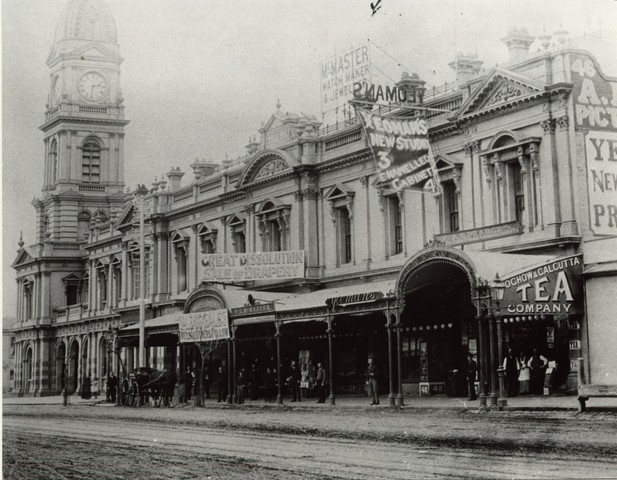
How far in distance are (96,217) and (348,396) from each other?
23.8 meters

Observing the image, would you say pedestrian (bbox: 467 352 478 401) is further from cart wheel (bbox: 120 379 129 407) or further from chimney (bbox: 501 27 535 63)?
cart wheel (bbox: 120 379 129 407)

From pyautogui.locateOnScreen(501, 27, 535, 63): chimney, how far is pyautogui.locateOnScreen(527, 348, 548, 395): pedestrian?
27.7ft

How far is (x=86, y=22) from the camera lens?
16.5 m

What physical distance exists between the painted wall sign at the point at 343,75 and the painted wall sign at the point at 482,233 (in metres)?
5.57

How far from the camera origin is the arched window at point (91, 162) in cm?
4419

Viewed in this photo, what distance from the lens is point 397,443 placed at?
54.0 feet

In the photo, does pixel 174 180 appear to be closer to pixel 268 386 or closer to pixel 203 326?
pixel 203 326

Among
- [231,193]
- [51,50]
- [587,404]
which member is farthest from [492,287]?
[231,193]

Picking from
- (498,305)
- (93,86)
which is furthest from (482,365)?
(93,86)

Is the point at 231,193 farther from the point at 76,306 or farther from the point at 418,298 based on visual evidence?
the point at 76,306

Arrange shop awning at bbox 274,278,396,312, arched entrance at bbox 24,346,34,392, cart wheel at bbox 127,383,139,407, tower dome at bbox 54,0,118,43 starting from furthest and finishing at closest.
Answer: arched entrance at bbox 24,346,34,392 < cart wheel at bbox 127,383,139,407 < shop awning at bbox 274,278,396,312 < tower dome at bbox 54,0,118,43

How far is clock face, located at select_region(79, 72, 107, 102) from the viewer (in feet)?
71.2

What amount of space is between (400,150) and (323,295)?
7.36m

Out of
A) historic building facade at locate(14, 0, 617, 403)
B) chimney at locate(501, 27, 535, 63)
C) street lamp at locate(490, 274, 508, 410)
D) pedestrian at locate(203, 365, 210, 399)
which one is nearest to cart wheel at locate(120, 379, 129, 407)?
historic building facade at locate(14, 0, 617, 403)
